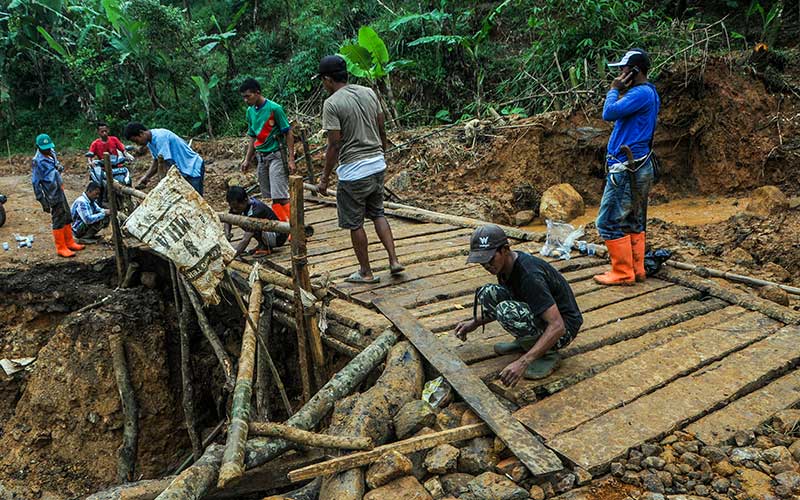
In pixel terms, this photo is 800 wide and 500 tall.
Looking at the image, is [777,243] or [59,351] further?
[59,351]

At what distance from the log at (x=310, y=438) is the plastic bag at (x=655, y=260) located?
2961 millimetres

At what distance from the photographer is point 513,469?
2.63 meters

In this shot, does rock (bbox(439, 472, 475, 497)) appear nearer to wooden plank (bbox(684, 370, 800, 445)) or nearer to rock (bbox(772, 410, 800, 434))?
wooden plank (bbox(684, 370, 800, 445))

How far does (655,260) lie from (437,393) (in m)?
2.42

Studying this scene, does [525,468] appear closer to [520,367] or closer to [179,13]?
[520,367]

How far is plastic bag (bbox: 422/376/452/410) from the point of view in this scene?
316 cm

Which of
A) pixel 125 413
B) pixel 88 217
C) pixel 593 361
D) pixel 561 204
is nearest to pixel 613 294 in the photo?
pixel 593 361

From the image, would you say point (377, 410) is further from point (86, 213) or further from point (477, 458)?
point (86, 213)

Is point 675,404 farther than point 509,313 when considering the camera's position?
No

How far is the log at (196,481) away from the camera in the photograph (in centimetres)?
250

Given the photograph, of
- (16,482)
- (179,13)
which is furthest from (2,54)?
(16,482)

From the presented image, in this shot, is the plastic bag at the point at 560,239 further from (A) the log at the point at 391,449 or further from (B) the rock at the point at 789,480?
(B) the rock at the point at 789,480

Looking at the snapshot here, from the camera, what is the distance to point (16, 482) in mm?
6336

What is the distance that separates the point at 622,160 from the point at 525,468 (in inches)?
104
